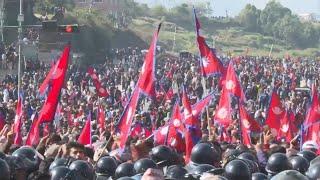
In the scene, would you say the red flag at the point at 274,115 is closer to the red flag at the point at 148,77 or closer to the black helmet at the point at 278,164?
the red flag at the point at 148,77

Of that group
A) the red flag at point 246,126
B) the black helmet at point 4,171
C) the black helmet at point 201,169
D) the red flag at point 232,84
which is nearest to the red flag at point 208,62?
the red flag at point 232,84

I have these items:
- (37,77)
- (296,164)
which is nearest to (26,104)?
(37,77)

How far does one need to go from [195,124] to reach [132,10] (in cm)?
10798

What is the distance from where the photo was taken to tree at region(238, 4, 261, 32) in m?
133

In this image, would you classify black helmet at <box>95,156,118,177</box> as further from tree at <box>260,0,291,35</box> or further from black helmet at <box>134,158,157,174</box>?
tree at <box>260,0,291,35</box>

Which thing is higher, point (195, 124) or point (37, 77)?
point (195, 124)

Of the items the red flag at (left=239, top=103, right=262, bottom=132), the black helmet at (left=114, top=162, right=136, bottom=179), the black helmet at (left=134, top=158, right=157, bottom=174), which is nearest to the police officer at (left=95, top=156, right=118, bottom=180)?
the black helmet at (left=114, top=162, right=136, bottom=179)

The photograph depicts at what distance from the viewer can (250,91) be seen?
3222 centimetres

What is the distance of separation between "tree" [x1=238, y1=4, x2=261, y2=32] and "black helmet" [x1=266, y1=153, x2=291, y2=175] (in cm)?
12528

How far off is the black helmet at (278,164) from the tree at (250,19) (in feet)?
411

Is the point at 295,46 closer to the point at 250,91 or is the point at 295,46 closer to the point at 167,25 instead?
the point at 167,25

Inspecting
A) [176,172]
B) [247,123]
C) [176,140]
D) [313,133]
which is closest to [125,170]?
[176,172]

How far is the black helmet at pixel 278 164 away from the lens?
8.29m

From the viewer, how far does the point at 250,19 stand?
439 feet
